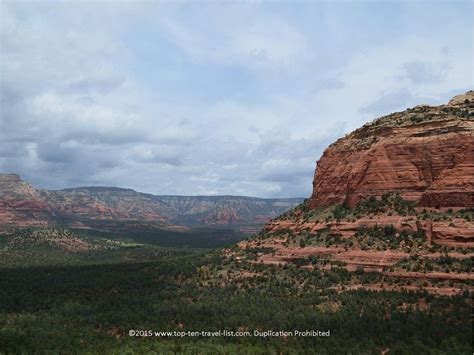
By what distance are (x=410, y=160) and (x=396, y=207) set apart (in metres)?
8.66

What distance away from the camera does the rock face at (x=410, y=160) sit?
60656 millimetres

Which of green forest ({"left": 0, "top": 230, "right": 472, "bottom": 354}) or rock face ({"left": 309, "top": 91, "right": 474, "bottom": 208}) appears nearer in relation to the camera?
green forest ({"left": 0, "top": 230, "right": 472, "bottom": 354})

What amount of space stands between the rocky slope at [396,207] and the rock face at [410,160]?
0.15 meters

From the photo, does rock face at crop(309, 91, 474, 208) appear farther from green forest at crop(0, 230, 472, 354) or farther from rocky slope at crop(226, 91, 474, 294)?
green forest at crop(0, 230, 472, 354)

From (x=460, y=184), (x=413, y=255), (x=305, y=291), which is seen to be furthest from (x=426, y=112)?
(x=305, y=291)

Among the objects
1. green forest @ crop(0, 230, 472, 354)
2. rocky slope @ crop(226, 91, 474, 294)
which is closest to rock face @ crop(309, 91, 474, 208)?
rocky slope @ crop(226, 91, 474, 294)

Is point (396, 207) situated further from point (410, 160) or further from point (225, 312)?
point (225, 312)

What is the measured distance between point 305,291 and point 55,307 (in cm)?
3808

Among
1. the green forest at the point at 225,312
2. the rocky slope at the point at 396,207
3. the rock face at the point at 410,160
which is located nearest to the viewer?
the green forest at the point at 225,312

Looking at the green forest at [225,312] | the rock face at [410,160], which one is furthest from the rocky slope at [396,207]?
the green forest at [225,312]

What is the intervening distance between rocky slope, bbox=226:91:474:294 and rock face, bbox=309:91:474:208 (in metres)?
0.15

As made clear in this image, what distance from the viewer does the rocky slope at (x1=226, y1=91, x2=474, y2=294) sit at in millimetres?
53844

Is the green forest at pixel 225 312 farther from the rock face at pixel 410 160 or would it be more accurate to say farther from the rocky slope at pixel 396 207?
the rock face at pixel 410 160

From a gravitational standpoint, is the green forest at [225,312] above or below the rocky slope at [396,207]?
below
